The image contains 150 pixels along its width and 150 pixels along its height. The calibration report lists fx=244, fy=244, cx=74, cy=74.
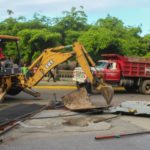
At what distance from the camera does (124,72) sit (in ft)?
50.0

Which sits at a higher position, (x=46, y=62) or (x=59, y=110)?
(x=46, y=62)

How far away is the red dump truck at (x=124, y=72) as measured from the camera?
15203 mm

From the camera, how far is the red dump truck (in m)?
15.2

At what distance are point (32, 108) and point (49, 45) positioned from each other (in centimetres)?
1329

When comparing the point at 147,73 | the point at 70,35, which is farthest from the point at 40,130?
the point at 70,35

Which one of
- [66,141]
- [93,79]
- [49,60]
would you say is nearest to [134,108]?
[93,79]

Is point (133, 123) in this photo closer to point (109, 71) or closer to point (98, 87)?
point (98, 87)

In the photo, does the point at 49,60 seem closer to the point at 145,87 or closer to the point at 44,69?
the point at 44,69

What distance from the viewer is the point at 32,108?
962 centimetres

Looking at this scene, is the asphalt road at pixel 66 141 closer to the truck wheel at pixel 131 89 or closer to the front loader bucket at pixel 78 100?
the front loader bucket at pixel 78 100

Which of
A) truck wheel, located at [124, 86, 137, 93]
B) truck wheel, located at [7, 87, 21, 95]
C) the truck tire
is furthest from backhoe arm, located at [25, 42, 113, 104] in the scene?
truck wheel, located at [124, 86, 137, 93]

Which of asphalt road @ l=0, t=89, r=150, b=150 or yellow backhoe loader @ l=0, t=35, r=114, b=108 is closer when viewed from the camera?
asphalt road @ l=0, t=89, r=150, b=150

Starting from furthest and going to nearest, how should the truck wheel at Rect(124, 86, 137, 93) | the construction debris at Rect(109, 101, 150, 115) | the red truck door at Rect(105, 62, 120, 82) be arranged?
the truck wheel at Rect(124, 86, 137, 93) → the red truck door at Rect(105, 62, 120, 82) → the construction debris at Rect(109, 101, 150, 115)

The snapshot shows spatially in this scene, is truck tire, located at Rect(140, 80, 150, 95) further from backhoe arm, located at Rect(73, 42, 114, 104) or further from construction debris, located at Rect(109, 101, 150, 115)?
construction debris, located at Rect(109, 101, 150, 115)
